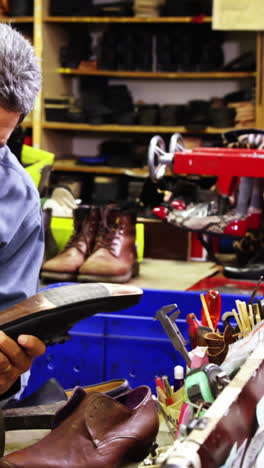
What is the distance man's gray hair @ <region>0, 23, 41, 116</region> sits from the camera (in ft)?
4.51

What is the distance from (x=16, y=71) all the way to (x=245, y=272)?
1.02 metres

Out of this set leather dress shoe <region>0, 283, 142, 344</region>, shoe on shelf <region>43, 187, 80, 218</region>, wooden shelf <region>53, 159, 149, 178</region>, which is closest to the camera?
leather dress shoe <region>0, 283, 142, 344</region>

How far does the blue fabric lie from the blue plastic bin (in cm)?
26

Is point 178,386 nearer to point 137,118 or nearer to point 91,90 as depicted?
point 137,118

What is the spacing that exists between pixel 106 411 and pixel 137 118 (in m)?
4.10

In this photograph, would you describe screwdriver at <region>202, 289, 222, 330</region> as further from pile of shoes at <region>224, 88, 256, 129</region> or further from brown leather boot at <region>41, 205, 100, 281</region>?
pile of shoes at <region>224, 88, 256, 129</region>

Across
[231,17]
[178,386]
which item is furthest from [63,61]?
[178,386]

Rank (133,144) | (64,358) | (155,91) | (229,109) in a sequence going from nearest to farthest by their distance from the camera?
(64,358), (229,109), (133,144), (155,91)

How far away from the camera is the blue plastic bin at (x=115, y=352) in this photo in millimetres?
1740

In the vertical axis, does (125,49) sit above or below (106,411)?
above

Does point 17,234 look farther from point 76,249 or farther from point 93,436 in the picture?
point 76,249

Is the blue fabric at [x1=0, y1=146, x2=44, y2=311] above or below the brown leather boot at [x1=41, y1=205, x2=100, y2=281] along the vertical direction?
above

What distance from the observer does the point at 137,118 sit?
5.18 m

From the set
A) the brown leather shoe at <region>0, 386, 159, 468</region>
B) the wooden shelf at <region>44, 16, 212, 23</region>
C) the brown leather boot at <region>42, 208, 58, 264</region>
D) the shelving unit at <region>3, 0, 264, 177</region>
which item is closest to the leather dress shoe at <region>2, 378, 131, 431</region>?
the brown leather shoe at <region>0, 386, 159, 468</region>
